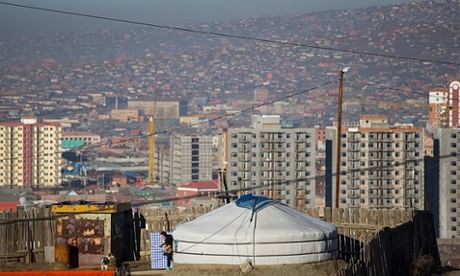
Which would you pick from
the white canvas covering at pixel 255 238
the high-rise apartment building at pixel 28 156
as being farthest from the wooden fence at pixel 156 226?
the high-rise apartment building at pixel 28 156

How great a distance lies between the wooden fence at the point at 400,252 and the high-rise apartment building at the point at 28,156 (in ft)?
486

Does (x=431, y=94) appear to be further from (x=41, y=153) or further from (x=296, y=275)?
(x=296, y=275)

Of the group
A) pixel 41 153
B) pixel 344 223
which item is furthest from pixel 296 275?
pixel 41 153

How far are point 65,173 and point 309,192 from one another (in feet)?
240

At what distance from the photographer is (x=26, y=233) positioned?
18.8 meters

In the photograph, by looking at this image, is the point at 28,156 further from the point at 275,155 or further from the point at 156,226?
the point at 156,226

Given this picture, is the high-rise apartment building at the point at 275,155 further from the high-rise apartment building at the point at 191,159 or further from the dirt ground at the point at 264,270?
the dirt ground at the point at 264,270

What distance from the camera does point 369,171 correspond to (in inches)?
4808

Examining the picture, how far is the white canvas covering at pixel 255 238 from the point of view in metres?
16.8

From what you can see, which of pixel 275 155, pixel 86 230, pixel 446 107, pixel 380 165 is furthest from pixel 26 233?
pixel 446 107

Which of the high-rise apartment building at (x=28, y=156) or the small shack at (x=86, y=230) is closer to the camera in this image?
the small shack at (x=86, y=230)

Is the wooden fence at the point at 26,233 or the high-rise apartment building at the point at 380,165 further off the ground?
the wooden fence at the point at 26,233

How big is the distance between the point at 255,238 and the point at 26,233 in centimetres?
340

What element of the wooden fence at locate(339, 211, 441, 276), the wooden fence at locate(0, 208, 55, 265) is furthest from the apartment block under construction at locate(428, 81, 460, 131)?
the wooden fence at locate(0, 208, 55, 265)
